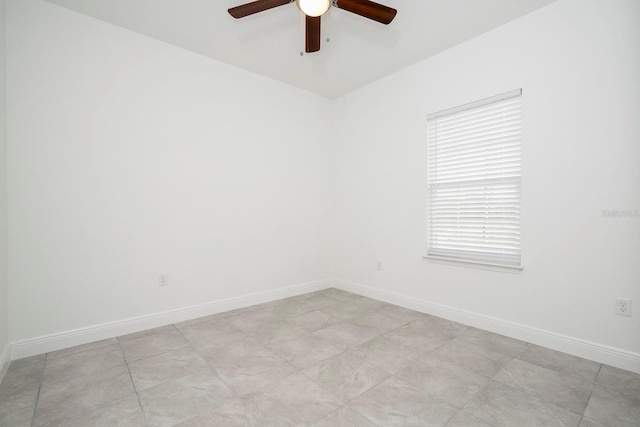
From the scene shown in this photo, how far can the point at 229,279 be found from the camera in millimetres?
3367

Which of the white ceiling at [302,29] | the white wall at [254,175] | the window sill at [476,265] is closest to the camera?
the white wall at [254,175]

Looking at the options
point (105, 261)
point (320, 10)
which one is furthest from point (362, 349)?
point (320, 10)

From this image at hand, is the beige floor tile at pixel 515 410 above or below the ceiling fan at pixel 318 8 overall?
below

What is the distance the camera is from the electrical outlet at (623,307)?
2.05 m

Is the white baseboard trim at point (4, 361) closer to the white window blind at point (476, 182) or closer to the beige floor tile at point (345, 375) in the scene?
the beige floor tile at point (345, 375)

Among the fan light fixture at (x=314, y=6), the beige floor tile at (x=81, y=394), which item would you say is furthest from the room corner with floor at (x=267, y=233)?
the fan light fixture at (x=314, y=6)

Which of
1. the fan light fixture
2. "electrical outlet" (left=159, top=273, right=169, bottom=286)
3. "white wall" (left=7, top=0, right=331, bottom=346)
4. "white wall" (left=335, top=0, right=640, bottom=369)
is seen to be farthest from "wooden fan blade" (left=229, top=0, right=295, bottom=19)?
"electrical outlet" (left=159, top=273, right=169, bottom=286)

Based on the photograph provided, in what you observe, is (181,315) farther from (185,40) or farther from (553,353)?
(553,353)

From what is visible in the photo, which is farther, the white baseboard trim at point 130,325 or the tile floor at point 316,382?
the white baseboard trim at point 130,325

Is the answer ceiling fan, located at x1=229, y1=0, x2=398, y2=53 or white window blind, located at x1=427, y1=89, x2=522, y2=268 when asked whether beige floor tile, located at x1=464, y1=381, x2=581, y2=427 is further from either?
ceiling fan, located at x1=229, y1=0, x2=398, y2=53

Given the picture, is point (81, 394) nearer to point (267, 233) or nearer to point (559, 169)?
point (267, 233)

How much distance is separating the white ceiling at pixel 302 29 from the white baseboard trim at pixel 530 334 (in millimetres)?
2645

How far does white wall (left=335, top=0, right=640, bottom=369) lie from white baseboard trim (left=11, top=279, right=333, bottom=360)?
5.93 feet

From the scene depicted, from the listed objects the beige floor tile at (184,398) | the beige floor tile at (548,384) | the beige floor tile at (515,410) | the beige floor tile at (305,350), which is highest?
the beige floor tile at (184,398)
